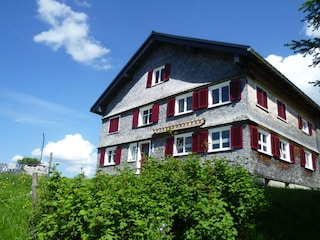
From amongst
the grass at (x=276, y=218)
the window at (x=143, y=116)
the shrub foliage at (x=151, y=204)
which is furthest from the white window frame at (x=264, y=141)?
the shrub foliage at (x=151, y=204)

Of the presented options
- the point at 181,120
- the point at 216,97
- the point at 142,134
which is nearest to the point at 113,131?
the point at 142,134

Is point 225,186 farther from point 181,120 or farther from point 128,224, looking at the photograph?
point 181,120

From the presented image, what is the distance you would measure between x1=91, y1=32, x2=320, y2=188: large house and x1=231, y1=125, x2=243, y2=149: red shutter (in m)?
0.05

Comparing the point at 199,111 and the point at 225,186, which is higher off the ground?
the point at 199,111

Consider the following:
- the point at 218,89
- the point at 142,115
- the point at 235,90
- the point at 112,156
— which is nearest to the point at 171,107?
the point at 142,115

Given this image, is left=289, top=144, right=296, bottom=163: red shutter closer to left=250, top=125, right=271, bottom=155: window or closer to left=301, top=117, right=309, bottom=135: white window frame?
left=250, top=125, right=271, bottom=155: window

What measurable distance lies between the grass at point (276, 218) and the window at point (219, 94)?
7348 millimetres

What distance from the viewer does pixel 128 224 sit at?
468 cm

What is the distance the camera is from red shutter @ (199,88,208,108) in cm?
1786

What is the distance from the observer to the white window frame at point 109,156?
78.6 feet

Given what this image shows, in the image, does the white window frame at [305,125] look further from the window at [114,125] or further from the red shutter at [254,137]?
the window at [114,125]

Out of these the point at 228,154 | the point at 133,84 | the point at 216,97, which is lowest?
the point at 228,154

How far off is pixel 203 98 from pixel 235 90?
2296 mm

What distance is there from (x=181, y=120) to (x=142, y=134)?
12.7ft
